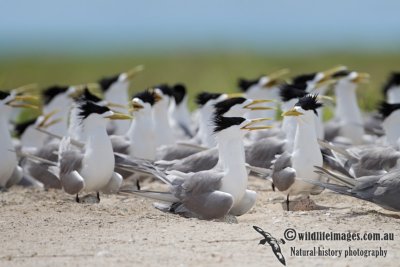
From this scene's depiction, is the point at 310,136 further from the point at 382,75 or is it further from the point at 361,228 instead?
the point at 382,75

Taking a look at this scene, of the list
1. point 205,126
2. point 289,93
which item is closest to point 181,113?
point 205,126

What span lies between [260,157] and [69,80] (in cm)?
2339

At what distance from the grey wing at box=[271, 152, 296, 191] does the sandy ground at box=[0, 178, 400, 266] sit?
8.9 inches

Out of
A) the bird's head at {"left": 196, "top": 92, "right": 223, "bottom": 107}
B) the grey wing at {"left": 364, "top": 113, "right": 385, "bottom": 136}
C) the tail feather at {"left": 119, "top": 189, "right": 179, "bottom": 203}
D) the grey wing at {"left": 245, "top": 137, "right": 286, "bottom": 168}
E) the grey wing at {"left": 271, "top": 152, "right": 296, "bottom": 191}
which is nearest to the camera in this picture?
the tail feather at {"left": 119, "top": 189, "right": 179, "bottom": 203}

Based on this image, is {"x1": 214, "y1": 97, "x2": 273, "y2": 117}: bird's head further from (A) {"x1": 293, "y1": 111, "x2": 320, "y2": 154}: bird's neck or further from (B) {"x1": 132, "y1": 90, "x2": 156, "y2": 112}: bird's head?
(B) {"x1": 132, "y1": 90, "x2": 156, "y2": 112}: bird's head

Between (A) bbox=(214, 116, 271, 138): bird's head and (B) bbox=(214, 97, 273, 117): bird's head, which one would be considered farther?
(B) bbox=(214, 97, 273, 117): bird's head

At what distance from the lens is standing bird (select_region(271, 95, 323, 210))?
8031 mm

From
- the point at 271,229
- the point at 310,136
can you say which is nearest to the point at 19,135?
the point at 310,136

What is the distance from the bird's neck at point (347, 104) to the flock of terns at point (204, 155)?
89 cm

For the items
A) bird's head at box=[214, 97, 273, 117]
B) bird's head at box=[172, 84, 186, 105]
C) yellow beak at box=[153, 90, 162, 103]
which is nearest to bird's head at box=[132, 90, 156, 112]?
yellow beak at box=[153, 90, 162, 103]

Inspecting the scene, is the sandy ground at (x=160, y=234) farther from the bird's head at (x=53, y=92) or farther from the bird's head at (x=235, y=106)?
the bird's head at (x=53, y=92)

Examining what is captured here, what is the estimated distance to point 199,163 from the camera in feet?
28.1

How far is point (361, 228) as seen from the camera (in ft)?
22.1

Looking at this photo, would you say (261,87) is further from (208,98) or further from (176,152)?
(176,152)
